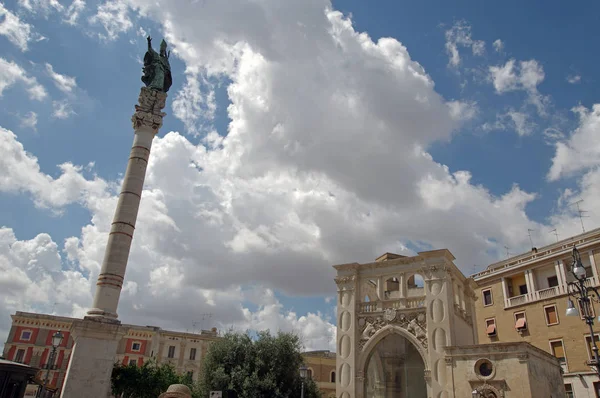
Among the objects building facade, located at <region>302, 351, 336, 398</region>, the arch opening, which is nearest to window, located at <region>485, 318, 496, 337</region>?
the arch opening

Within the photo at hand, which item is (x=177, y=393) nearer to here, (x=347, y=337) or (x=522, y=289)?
(x=347, y=337)

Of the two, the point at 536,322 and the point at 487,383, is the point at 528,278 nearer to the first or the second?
the point at 536,322

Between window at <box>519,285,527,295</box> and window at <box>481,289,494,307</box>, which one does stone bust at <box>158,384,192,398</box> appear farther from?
window at <box>481,289,494,307</box>

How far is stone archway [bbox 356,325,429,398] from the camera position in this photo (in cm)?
2580

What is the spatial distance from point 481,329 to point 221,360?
19632 mm

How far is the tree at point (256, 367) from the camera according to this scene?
26.1 m

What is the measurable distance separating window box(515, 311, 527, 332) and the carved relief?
11134mm

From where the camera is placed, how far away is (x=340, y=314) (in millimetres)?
27938

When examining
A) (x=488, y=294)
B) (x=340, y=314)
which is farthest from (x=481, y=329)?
(x=340, y=314)

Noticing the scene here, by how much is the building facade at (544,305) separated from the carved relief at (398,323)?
9590mm

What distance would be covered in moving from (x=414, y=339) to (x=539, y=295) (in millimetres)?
12277

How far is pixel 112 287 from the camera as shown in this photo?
19.1 m

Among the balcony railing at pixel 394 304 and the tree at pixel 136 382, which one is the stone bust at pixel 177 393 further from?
→ the tree at pixel 136 382

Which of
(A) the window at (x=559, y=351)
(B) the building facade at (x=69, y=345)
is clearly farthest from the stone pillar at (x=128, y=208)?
(A) the window at (x=559, y=351)
